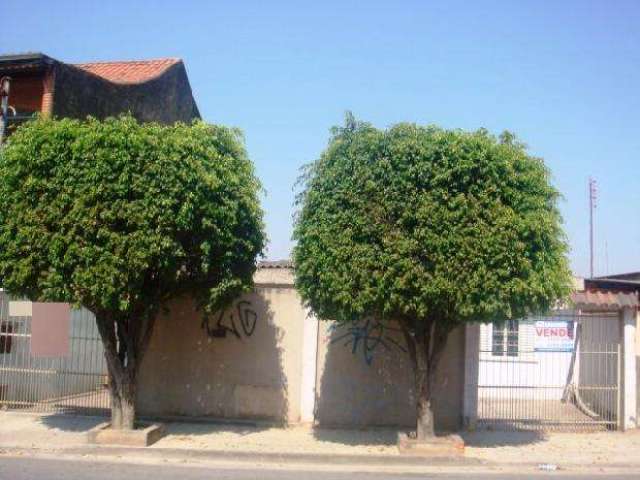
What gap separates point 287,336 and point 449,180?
4.48m

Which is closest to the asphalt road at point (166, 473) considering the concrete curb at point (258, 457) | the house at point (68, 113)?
the concrete curb at point (258, 457)

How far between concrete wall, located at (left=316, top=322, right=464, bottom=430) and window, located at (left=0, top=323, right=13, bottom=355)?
5.91 meters

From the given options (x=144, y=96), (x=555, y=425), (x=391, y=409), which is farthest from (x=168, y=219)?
(x=144, y=96)

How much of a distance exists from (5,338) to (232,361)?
4378 mm

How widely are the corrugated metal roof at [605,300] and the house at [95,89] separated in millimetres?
10705

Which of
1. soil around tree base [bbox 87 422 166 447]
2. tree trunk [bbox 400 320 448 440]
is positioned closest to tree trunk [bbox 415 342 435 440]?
tree trunk [bbox 400 320 448 440]

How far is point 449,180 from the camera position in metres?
9.05

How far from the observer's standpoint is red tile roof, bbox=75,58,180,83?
20062 millimetres

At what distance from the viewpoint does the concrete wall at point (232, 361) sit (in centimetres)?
1188

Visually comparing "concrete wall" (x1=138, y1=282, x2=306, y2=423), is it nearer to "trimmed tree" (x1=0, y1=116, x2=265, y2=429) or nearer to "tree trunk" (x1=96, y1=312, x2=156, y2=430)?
"tree trunk" (x1=96, y1=312, x2=156, y2=430)

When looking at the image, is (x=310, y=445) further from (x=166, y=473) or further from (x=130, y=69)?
(x=130, y=69)

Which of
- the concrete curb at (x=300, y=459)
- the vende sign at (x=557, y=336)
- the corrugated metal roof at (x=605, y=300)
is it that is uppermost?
the corrugated metal roof at (x=605, y=300)

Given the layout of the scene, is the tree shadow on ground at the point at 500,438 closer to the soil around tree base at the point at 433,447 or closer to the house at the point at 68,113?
the soil around tree base at the point at 433,447

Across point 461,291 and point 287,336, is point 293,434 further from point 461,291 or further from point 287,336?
point 461,291
